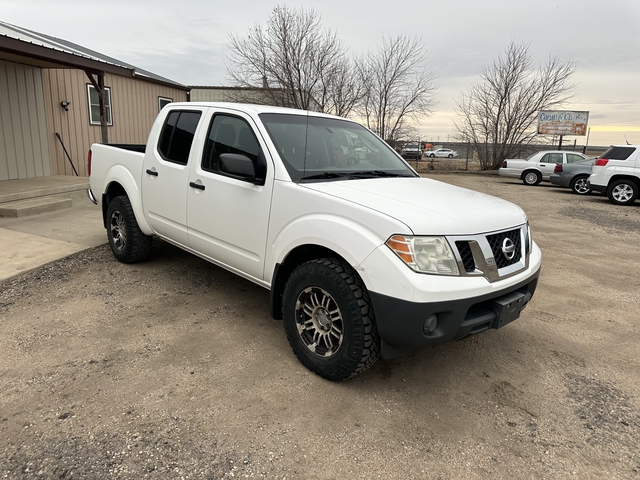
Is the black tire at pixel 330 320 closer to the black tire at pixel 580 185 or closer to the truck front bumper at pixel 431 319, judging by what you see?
the truck front bumper at pixel 431 319

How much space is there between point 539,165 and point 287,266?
18.0m

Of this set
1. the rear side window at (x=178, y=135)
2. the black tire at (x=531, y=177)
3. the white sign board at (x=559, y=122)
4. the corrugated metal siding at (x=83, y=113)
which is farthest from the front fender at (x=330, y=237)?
the white sign board at (x=559, y=122)

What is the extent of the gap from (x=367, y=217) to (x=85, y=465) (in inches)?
78.1

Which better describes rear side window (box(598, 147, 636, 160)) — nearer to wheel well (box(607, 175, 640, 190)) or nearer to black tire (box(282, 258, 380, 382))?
wheel well (box(607, 175, 640, 190))

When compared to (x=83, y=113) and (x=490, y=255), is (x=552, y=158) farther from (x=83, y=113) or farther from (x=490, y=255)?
(x=490, y=255)

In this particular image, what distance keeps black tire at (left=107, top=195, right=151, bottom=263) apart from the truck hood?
275 cm

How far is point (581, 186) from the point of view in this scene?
614 inches

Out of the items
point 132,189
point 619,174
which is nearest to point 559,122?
point 619,174

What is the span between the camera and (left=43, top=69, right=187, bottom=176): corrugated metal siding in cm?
1157

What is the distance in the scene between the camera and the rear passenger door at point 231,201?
10.9ft

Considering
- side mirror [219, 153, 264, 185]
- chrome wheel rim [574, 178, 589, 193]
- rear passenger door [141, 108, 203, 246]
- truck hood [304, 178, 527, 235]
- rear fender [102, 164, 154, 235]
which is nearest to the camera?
truck hood [304, 178, 527, 235]

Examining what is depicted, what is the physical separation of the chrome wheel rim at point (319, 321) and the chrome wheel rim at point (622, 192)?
1291cm

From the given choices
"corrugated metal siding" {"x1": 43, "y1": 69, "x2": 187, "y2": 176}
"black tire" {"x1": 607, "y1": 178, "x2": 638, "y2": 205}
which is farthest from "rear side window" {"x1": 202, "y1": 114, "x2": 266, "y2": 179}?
"black tire" {"x1": 607, "y1": 178, "x2": 638, "y2": 205}

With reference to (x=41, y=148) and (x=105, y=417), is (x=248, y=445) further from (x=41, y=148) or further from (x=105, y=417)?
(x=41, y=148)
